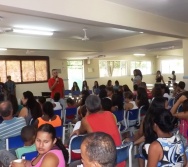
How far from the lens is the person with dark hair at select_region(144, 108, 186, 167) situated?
1822mm

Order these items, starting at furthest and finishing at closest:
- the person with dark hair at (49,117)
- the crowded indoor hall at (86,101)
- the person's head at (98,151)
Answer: the person with dark hair at (49,117), the crowded indoor hall at (86,101), the person's head at (98,151)

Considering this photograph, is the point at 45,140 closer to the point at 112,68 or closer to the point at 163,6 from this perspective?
the point at 163,6

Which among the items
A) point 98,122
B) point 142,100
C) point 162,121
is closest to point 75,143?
point 98,122

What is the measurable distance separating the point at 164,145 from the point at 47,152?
870 millimetres

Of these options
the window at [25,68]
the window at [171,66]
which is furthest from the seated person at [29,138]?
the window at [171,66]

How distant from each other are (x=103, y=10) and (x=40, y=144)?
2.87m

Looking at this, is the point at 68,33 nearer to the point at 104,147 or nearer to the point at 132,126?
the point at 132,126

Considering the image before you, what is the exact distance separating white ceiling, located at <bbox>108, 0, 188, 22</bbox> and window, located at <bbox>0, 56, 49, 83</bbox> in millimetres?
6954

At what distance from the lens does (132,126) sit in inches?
177

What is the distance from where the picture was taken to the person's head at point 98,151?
3.84ft

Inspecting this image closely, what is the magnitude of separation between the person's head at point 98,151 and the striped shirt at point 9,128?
2.00 metres

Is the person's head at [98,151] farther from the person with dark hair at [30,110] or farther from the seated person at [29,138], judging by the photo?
the person with dark hair at [30,110]

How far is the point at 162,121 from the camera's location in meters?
1.98

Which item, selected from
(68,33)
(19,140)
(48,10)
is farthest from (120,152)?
(68,33)
